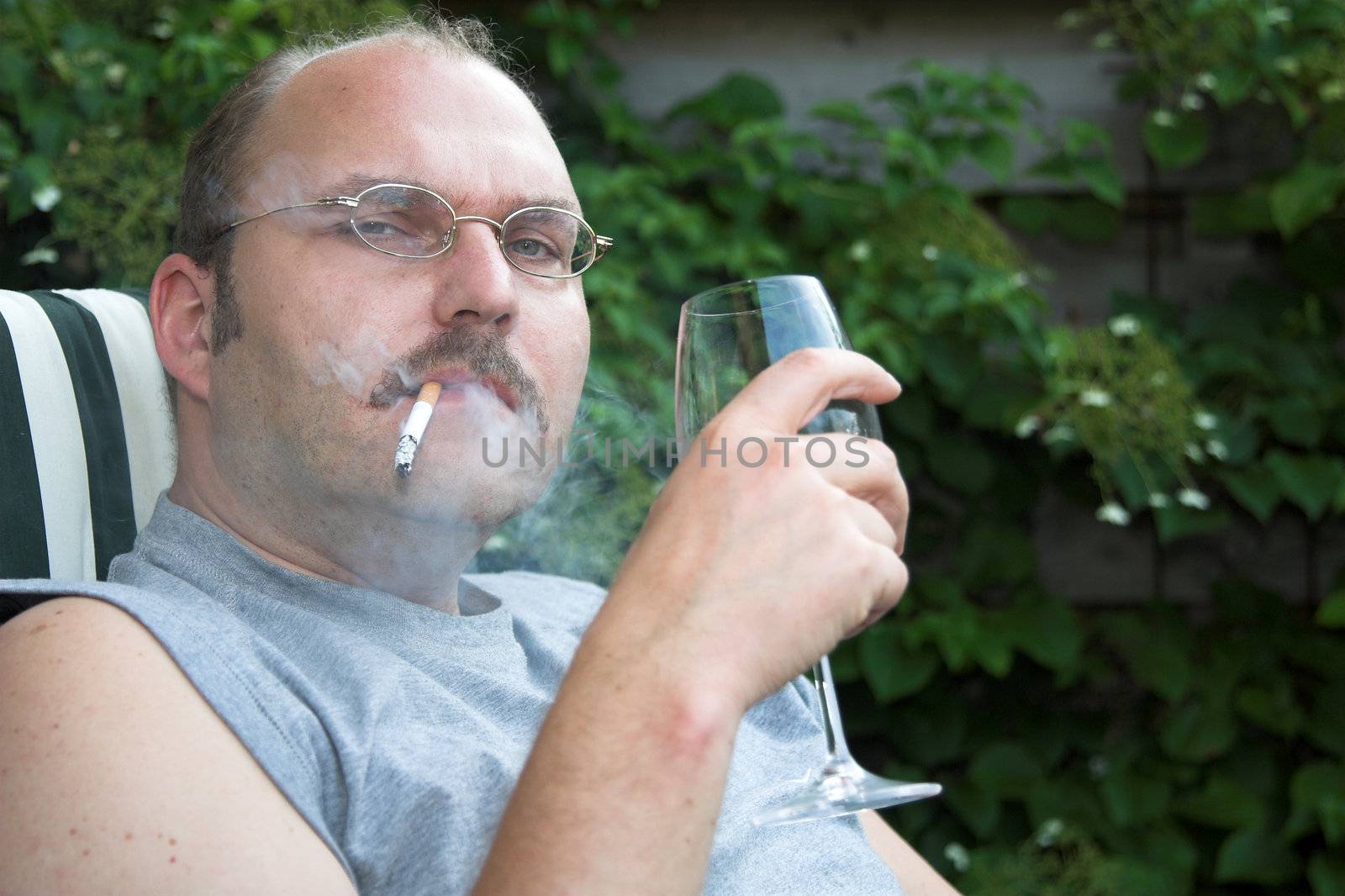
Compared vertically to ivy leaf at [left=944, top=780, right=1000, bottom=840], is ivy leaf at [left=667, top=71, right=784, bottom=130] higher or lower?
higher

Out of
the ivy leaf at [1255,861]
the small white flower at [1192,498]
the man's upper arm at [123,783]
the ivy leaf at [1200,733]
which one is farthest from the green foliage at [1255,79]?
the man's upper arm at [123,783]

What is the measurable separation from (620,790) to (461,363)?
0.64 m

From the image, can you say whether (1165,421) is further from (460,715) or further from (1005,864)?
(460,715)

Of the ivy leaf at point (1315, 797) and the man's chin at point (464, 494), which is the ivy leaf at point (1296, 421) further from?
the man's chin at point (464, 494)

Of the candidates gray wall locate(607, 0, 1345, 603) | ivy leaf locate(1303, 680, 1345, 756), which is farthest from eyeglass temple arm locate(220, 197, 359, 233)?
ivy leaf locate(1303, 680, 1345, 756)

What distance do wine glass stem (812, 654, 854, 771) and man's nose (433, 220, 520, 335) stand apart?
0.57 m

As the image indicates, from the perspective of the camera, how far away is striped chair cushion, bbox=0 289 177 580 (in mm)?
1486

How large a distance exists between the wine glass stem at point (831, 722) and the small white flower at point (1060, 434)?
2.01 m

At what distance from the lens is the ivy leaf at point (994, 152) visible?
318 cm

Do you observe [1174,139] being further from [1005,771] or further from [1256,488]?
[1005,771]

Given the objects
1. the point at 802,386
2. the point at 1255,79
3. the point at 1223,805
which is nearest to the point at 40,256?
the point at 802,386

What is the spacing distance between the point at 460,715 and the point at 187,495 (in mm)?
510

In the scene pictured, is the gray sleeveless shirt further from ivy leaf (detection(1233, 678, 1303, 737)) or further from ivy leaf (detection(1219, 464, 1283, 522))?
ivy leaf (detection(1233, 678, 1303, 737))

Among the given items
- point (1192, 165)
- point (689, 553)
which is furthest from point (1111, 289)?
point (689, 553)
